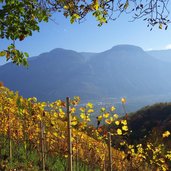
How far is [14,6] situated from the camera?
314 inches

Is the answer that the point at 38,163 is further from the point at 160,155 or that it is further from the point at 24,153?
the point at 160,155

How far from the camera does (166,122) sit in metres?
42.4

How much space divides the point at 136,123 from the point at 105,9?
39848 mm

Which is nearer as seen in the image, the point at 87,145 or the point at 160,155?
the point at 87,145

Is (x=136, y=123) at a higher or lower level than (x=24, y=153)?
higher

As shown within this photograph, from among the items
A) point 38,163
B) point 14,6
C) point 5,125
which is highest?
point 14,6

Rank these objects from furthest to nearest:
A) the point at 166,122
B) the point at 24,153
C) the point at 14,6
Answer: the point at 166,122, the point at 24,153, the point at 14,6

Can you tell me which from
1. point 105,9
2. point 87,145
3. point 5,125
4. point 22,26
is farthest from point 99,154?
point 105,9

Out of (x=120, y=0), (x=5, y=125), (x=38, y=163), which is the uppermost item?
(x=120, y=0)

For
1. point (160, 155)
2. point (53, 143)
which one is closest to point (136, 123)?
point (160, 155)

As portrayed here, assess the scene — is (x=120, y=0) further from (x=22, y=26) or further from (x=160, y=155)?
(x=160, y=155)

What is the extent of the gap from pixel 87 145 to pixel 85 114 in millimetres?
2191

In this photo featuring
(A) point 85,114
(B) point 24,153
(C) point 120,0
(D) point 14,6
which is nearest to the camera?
(C) point 120,0

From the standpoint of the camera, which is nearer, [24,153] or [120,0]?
[120,0]
